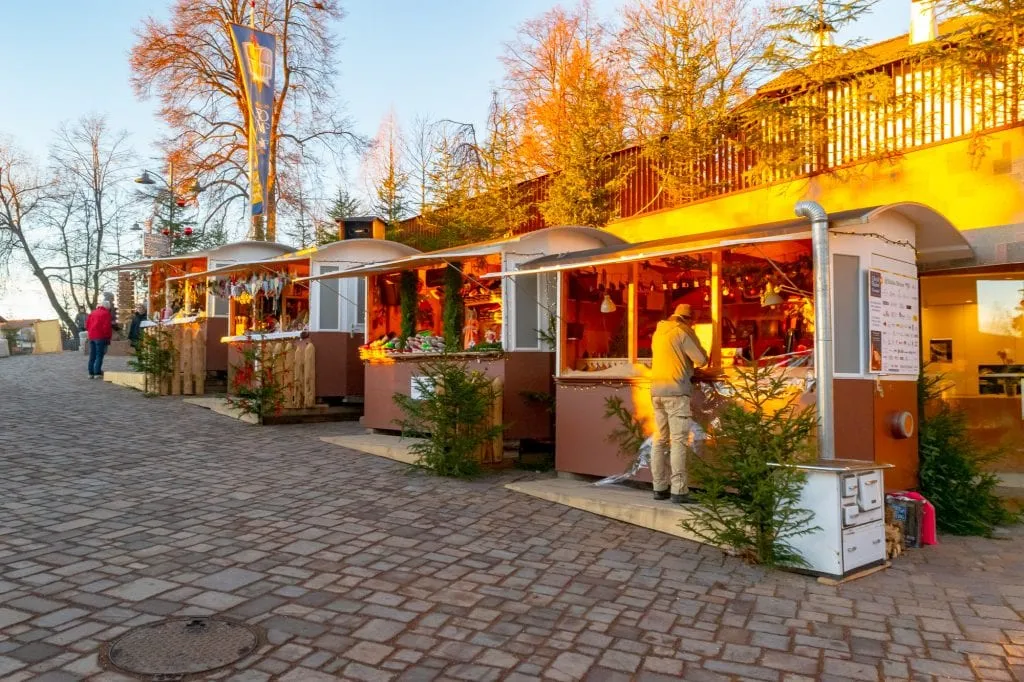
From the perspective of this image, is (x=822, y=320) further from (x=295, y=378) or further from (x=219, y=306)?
(x=219, y=306)

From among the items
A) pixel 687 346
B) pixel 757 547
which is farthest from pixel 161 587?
pixel 687 346

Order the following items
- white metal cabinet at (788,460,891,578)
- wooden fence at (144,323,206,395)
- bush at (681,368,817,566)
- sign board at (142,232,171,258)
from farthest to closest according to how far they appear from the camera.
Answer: sign board at (142,232,171,258)
wooden fence at (144,323,206,395)
bush at (681,368,817,566)
white metal cabinet at (788,460,891,578)

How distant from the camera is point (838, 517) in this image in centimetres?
560

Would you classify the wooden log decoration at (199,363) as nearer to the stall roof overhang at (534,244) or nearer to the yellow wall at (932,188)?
the stall roof overhang at (534,244)

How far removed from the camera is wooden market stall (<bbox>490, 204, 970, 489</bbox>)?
7.10 meters

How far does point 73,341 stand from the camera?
36156 mm

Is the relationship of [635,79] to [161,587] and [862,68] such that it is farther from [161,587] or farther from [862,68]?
[161,587]

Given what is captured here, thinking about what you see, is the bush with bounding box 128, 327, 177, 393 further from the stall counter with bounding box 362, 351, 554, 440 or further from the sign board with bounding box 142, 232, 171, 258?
the stall counter with bounding box 362, 351, 554, 440

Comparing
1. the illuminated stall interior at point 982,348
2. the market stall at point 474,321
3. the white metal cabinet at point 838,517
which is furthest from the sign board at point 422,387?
the illuminated stall interior at point 982,348

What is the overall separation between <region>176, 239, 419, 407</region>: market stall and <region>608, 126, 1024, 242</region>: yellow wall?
6497 mm

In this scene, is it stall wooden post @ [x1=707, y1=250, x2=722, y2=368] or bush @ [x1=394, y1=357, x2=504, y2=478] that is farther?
bush @ [x1=394, y1=357, x2=504, y2=478]

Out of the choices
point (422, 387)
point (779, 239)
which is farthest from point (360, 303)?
point (779, 239)

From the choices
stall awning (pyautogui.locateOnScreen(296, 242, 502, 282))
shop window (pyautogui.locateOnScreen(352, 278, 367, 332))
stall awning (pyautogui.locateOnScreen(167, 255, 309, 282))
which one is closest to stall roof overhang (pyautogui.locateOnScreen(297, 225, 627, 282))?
stall awning (pyautogui.locateOnScreen(296, 242, 502, 282))

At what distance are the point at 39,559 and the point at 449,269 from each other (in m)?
7.49
